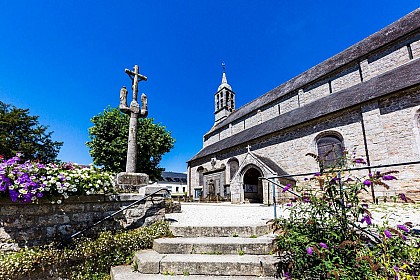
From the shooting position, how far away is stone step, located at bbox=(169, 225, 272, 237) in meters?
4.18

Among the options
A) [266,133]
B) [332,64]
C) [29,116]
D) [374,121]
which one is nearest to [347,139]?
[374,121]

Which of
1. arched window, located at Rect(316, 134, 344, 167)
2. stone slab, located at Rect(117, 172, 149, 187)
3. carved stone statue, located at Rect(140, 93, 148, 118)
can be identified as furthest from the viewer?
arched window, located at Rect(316, 134, 344, 167)

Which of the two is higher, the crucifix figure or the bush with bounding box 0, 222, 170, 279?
the crucifix figure

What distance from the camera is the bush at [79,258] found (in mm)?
3094

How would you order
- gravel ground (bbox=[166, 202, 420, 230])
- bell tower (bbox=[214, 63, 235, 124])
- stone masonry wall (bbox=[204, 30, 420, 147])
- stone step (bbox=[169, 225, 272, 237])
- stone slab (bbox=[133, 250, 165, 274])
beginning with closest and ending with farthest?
1. stone slab (bbox=[133, 250, 165, 274])
2. stone step (bbox=[169, 225, 272, 237])
3. gravel ground (bbox=[166, 202, 420, 230])
4. stone masonry wall (bbox=[204, 30, 420, 147])
5. bell tower (bbox=[214, 63, 235, 124])

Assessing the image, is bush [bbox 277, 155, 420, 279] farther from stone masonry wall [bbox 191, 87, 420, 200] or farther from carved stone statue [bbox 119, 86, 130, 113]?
stone masonry wall [bbox 191, 87, 420, 200]

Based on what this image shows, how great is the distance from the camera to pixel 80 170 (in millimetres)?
4059

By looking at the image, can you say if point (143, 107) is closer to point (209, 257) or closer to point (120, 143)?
point (209, 257)

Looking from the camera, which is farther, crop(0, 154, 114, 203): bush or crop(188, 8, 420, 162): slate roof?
A: crop(188, 8, 420, 162): slate roof

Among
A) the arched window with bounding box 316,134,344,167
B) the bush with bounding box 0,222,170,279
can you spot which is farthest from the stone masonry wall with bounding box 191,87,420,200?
the bush with bounding box 0,222,170,279

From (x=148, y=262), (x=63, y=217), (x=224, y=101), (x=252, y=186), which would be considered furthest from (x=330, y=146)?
(x=224, y=101)

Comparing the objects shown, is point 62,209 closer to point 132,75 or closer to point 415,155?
point 132,75

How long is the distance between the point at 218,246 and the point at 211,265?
0.47 meters

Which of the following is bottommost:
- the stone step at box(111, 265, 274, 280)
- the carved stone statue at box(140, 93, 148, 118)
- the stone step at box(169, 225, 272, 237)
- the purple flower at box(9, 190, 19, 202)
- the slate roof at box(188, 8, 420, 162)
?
the stone step at box(111, 265, 274, 280)
